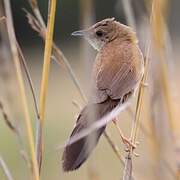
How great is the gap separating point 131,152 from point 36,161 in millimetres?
372

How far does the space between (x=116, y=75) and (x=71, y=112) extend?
8543 mm

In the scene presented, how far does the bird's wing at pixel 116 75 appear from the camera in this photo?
2.74m

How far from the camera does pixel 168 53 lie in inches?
111

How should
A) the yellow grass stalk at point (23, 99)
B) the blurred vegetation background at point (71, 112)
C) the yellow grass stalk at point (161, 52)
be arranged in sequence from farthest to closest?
the blurred vegetation background at point (71, 112) < the yellow grass stalk at point (161, 52) < the yellow grass stalk at point (23, 99)

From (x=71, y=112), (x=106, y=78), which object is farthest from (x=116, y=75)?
(x=71, y=112)

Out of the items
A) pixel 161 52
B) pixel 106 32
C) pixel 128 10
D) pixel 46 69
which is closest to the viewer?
pixel 46 69

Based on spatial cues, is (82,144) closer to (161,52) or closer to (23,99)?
(23,99)

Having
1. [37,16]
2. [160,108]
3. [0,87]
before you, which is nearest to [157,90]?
[160,108]

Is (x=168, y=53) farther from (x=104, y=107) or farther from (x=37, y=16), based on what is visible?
(x=37, y=16)

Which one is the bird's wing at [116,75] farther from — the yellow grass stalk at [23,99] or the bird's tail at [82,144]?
the yellow grass stalk at [23,99]

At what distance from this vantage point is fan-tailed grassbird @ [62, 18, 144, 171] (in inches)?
91.4

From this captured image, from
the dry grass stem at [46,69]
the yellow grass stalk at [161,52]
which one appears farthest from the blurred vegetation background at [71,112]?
the dry grass stem at [46,69]

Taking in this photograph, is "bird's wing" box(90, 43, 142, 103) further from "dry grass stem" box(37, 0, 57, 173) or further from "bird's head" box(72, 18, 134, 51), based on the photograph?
"dry grass stem" box(37, 0, 57, 173)

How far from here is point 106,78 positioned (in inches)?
111
